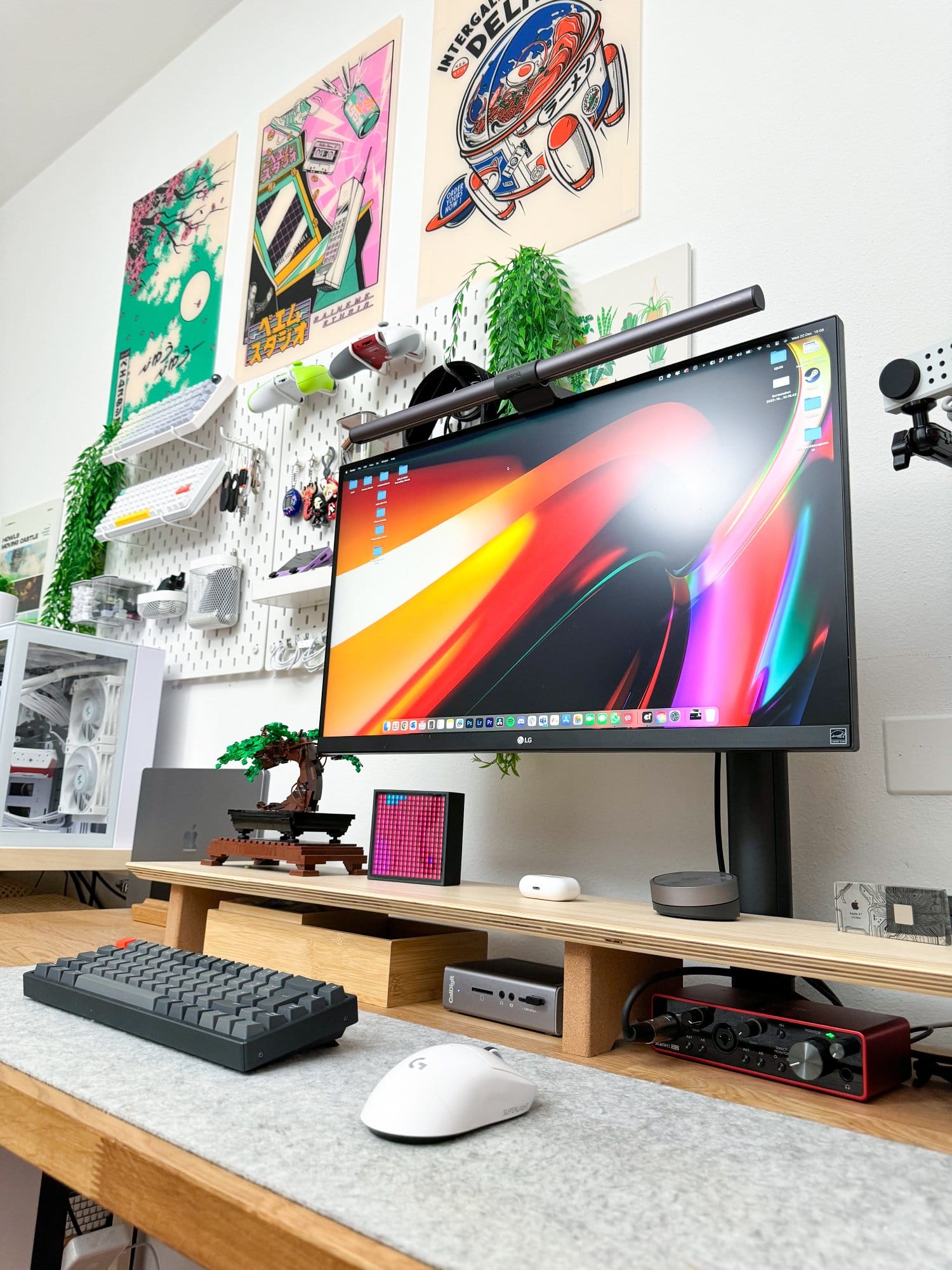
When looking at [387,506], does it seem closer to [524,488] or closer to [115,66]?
[524,488]

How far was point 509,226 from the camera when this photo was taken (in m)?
1.61

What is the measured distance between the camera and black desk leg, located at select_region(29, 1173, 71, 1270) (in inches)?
40.1

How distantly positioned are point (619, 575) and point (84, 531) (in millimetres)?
1818

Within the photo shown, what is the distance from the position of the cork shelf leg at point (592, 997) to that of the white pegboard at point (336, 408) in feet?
3.31

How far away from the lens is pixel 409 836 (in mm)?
1132

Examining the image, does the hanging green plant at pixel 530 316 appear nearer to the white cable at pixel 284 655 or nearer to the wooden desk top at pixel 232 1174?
the white cable at pixel 284 655

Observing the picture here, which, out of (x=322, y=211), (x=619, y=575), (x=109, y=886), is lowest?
(x=109, y=886)

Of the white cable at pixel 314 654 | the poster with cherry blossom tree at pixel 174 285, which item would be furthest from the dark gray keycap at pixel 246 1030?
the poster with cherry blossom tree at pixel 174 285

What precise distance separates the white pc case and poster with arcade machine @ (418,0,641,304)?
3.46ft

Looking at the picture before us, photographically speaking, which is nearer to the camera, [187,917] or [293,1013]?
[293,1013]

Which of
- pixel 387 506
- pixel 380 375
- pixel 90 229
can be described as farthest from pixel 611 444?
pixel 90 229

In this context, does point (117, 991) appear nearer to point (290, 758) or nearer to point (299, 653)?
point (290, 758)

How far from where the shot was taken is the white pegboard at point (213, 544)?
193 centimetres

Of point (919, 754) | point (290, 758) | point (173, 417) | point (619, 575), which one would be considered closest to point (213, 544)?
point (173, 417)
